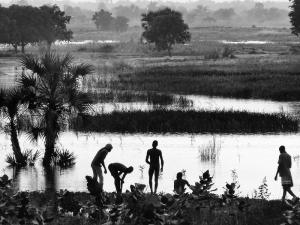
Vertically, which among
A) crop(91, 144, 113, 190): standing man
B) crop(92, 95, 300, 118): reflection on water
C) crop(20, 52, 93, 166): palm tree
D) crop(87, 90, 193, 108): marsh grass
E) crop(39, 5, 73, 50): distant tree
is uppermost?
crop(39, 5, 73, 50): distant tree

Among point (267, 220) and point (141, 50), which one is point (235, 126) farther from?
point (141, 50)

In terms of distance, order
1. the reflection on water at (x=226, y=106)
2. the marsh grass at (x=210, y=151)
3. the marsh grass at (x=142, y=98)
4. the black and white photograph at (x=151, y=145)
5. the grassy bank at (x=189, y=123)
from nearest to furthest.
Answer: the black and white photograph at (x=151, y=145) → the marsh grass at (x=210, y=151) → the grassy bank at (x=189, y=123) → the reflection on water at (x=226, y=106) → the marsh grass at (x=142, y=98)

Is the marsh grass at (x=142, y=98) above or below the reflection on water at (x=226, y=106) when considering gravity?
above

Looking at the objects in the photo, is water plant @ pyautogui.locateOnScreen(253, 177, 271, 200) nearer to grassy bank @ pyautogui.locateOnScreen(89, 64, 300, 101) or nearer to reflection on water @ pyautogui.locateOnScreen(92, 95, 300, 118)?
reflection on water @ pyautogui.locateOnScreen(92, 95, 300, 118)

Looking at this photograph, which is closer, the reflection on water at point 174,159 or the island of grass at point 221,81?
the reflection on water at point 174,159

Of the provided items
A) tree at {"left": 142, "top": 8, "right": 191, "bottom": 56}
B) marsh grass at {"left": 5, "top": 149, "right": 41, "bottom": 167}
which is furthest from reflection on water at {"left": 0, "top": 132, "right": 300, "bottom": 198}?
tree at {"left": 142, "top": 8, "right": 191, "bottom": 56}

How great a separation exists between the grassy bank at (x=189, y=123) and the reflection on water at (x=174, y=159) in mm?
1394

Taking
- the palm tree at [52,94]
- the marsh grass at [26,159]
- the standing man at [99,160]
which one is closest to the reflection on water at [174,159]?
the marsh grass at [26,159]

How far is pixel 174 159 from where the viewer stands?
112ft

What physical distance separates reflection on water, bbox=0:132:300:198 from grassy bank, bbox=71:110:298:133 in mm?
1394

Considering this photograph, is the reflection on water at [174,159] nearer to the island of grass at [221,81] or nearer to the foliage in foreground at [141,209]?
the foliage in foreground at [141,209]

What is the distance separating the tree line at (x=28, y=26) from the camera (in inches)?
4798

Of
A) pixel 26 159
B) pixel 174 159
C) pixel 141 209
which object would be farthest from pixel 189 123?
pixel 141 209

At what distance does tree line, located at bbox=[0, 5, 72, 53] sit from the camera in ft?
400
